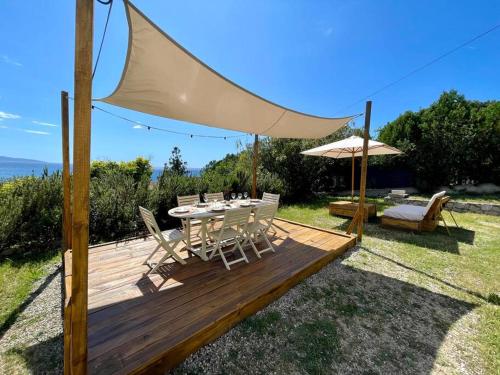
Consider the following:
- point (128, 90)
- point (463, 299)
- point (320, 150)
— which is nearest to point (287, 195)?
point (320, 150)

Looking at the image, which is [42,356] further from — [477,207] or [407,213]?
[477,207]

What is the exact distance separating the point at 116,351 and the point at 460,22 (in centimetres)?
893

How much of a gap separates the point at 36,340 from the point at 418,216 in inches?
258

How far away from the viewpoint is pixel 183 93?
2.70 m

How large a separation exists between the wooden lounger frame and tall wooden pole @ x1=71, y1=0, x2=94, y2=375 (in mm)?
6060

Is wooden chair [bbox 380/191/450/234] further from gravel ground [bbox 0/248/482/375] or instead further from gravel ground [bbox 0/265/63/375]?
gravel ground [bbox 0/265/63/375]

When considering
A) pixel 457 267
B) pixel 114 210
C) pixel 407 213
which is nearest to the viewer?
pixel 457 267

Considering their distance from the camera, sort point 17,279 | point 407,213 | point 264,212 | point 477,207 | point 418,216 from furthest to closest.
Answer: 1. point 477,207
2. point 407,213
3. point 418,216
4. point 264,212
5. point 17,279

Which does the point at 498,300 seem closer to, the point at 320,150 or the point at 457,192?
the point at 320,150

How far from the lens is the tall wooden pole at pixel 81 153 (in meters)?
1.09

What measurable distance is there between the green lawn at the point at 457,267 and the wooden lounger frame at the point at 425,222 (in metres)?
0.18

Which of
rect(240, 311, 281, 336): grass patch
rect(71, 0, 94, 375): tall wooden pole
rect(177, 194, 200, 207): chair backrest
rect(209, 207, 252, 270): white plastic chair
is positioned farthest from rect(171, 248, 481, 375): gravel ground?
rect(177, 194, 200, 207): chair backrest

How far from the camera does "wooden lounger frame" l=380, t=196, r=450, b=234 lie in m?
4.88

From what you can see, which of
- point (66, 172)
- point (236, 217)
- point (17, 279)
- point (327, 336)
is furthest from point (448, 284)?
point (17, 279)
